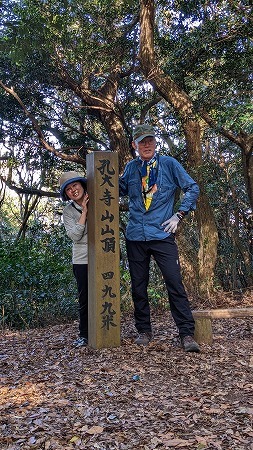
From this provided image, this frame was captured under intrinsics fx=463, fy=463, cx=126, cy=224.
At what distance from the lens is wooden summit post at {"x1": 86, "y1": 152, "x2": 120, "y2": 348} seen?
422 cm

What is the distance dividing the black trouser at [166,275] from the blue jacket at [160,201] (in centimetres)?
9

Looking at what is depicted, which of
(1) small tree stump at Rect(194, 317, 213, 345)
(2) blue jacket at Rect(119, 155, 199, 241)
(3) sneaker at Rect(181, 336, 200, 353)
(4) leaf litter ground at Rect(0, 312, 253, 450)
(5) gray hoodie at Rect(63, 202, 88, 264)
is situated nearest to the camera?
(4) leaf litter ground at Rect(0, 312, 253, 450)

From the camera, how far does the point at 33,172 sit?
11078 millimetres

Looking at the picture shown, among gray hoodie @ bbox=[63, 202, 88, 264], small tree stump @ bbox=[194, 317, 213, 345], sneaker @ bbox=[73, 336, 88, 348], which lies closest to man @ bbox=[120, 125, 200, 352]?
small tree stump @ bbox=[194, 317, 213, 345]

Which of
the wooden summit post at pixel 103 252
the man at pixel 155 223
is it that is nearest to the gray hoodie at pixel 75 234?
the wooden summit post at pixel 103 252

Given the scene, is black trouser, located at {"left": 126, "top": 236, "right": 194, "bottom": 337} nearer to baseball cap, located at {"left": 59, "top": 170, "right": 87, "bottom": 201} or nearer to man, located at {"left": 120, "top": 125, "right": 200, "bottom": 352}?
man, located at {"left": 120, "top": 125, "right": 200, "bottom": 352}

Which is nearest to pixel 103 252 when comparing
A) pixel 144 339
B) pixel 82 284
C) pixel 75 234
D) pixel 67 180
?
pixel 75 234

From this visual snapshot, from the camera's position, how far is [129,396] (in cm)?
311

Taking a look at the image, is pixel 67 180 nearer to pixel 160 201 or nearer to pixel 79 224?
pixel 79 224

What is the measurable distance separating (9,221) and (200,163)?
10142 mm

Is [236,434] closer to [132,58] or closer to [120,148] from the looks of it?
[120,148]

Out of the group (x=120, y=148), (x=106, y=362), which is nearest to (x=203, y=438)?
(x=106, y=362)

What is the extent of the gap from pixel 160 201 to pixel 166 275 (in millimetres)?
671

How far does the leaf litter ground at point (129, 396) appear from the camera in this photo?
249 cm
